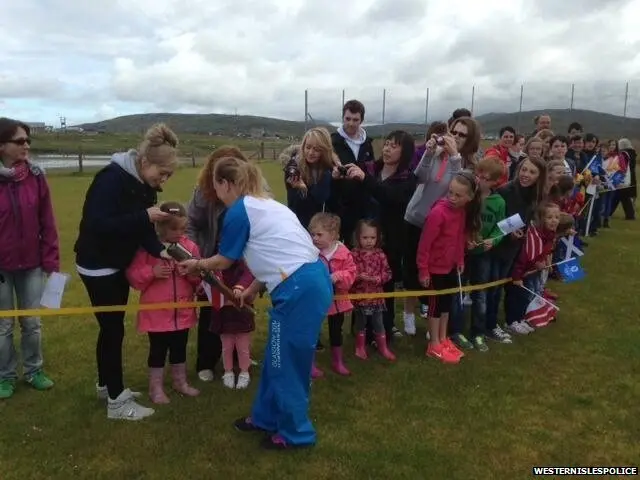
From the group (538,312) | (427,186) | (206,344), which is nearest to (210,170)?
(206,344)

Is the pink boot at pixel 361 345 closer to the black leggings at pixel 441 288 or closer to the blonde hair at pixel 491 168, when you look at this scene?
the black leggings at pixel 441 288

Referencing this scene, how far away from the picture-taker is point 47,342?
5734 mm

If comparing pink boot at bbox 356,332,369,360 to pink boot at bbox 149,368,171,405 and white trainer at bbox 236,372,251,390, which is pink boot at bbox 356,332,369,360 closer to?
white trainer at bbox 236,372,251,390

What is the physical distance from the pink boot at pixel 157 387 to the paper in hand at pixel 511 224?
342cm

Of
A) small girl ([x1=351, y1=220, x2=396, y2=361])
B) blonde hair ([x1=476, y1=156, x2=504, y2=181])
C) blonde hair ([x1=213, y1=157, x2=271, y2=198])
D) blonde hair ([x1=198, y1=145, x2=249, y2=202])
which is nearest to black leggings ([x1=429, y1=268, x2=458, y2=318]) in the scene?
small girl ([x1=351, y1=220, x2=396, y2=361])

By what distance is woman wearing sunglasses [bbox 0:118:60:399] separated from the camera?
411 centimetres

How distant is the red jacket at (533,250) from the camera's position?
612 cm

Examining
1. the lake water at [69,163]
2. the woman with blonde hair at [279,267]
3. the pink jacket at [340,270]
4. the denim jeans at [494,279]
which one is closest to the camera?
the woman with blonde hair at [279,267]

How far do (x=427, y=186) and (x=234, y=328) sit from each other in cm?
231

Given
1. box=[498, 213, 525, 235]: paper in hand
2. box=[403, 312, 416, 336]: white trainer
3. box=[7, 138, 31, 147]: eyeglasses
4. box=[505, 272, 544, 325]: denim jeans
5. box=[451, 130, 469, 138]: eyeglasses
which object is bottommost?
box=[403, 312, 416, 336]: white trainer

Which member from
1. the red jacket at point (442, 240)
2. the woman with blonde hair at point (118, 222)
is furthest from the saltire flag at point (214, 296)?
the red jacket at point (442, 240)

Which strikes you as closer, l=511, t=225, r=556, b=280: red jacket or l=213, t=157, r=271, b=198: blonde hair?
l=213, t=157, r=271, b=198: blonde hair

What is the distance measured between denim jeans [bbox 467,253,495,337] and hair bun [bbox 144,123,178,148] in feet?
10.9

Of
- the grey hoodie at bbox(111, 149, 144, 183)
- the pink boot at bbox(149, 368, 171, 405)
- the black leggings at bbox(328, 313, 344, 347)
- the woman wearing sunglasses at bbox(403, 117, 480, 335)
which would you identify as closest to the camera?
the grey hoodie at bbox(111, 149, 144, 183)
